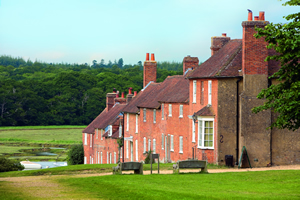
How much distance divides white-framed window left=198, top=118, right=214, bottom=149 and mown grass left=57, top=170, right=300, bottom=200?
9.42m

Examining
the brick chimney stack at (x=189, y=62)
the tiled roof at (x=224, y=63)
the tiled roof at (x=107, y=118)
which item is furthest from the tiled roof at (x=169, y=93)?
the tiled roof at (x=107, y=118)

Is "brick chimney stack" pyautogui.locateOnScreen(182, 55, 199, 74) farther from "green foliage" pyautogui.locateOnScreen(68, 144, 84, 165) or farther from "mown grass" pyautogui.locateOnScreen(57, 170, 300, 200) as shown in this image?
"green foliage" pyautogui.locateOnScreen(68, 144, 84, 165)

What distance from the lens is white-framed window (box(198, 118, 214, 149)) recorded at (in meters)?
38.8

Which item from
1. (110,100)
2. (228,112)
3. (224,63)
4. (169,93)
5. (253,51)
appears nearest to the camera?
(253,51)

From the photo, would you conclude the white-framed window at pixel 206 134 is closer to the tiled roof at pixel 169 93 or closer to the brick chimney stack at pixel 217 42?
the tiled roof at pixel 169 93

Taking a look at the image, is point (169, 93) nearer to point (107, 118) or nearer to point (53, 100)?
point (107, 118)

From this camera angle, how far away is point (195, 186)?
23.5 meters

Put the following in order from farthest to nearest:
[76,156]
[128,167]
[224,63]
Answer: [76,156]
[224,63]
[128,167]

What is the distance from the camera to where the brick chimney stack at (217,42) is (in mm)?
44781

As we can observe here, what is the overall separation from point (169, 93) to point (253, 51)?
15.3m

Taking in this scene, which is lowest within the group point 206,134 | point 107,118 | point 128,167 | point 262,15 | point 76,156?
point 76,156

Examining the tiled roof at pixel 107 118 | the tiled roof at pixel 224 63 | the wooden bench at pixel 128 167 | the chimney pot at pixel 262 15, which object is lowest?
the wooden bench at pixel 128 167

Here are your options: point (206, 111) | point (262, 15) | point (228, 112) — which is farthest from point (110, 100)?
point (262, 15)

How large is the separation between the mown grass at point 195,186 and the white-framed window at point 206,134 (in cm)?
942
